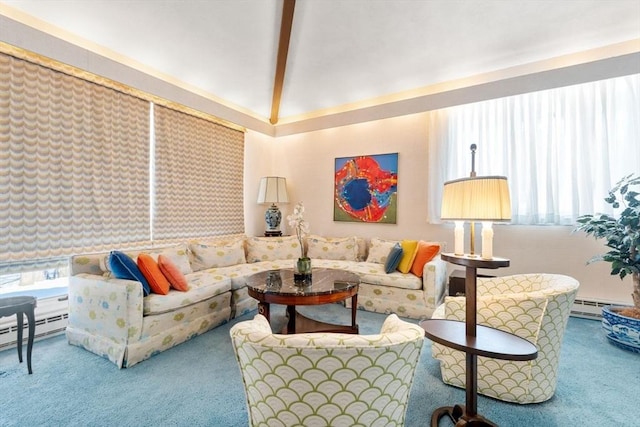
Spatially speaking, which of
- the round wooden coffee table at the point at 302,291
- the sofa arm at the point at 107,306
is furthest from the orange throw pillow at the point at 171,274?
the round wooden coffee table at the point at 302,291

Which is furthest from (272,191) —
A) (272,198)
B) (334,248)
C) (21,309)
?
(21,309)

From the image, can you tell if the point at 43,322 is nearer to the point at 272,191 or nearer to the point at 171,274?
the point at 171,274

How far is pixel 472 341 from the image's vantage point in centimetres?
139

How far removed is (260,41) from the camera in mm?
3549

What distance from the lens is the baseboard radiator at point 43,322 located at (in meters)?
2.45

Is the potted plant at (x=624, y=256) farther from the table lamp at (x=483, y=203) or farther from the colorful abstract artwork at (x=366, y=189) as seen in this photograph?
the colorful abstract artwork at (x=366, y=189)

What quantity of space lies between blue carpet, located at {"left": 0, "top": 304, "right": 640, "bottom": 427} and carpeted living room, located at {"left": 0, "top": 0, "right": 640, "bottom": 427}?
0.06ft

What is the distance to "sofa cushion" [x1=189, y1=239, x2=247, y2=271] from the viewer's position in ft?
11.6

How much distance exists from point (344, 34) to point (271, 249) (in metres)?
3.02

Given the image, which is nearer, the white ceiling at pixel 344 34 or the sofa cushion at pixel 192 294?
the sofa cushion at pixel 192 294

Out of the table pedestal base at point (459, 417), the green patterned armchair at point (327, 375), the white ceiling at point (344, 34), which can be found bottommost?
the table pedestal base at point (459, 417)

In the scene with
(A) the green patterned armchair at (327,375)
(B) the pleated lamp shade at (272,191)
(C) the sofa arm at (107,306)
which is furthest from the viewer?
(B) the pleated lamp shade at (272,191)

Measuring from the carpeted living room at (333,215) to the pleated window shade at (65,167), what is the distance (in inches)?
0.8

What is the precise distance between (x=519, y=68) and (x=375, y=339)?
407cm
